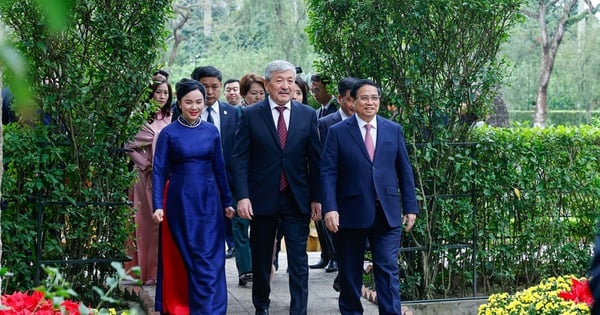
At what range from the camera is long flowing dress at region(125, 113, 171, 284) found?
31.3 feet

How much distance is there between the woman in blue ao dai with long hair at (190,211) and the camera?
780 cm

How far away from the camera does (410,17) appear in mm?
8609

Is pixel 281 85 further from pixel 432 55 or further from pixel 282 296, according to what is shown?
pixel 282 296

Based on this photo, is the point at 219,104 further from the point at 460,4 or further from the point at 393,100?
the point at 460,4

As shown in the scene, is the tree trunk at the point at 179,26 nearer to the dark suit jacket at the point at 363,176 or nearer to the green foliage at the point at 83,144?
the green foliage at the point at 83,144

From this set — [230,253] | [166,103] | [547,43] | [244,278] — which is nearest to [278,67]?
[166,103]

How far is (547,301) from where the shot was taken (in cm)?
685

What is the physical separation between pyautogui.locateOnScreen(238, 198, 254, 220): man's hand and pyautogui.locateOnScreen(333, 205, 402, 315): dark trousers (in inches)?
27.4

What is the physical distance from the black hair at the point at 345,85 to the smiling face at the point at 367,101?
3.16ft

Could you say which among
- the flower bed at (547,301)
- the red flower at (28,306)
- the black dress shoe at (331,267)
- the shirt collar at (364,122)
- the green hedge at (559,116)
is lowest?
the black dress shoe at (331,267)

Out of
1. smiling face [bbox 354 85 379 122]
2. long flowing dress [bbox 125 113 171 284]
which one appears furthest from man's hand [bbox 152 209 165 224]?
long flowing dress [bbox 125 113 171 284]

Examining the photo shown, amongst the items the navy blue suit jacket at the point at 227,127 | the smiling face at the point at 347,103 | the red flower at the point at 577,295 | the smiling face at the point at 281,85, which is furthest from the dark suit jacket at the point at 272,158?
the red flower at the point at 577,295

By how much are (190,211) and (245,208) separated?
43 cm

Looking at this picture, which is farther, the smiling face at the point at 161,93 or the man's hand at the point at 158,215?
the smiling face at the point at 161,93
